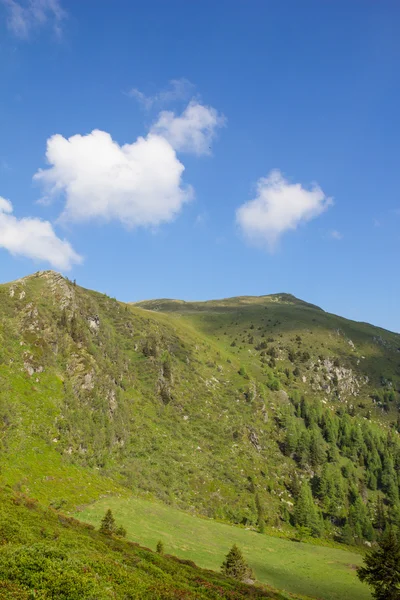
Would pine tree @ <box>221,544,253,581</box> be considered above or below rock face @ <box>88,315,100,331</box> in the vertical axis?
below

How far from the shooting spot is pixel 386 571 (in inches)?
1619

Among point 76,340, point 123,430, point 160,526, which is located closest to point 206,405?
point 123,430

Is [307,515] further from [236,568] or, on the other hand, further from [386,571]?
[386,571]

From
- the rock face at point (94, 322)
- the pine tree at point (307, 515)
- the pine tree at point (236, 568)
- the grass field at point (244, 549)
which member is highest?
the rock face at point (94, 322)

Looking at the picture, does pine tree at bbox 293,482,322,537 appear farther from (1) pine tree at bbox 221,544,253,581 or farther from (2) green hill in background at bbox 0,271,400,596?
(1) pine tree at bbox 221,544,253,581

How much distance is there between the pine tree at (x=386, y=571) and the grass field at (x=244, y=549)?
1662cm

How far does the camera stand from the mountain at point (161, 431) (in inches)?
3366

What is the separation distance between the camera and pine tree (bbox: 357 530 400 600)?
1587 inches

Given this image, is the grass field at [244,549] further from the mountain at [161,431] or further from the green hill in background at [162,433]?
the mountain at [161,431]

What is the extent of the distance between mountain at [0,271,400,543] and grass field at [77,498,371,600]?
9.25 metres

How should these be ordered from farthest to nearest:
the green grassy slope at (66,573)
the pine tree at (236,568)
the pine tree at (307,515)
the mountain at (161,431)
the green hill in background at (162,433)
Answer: the pine tree at (307,515), the mountain at (161,431), the green hill in background at (162,433), the pine tree at (236,568), the green grassy slope at (66,573)

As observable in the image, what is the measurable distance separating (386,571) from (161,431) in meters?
92.5

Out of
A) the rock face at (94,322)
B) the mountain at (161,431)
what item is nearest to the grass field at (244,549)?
the mountain at (161,431)

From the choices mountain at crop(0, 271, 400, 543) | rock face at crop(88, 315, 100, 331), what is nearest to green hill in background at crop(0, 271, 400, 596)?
mountain at crop(0, 271, 400, 543)
